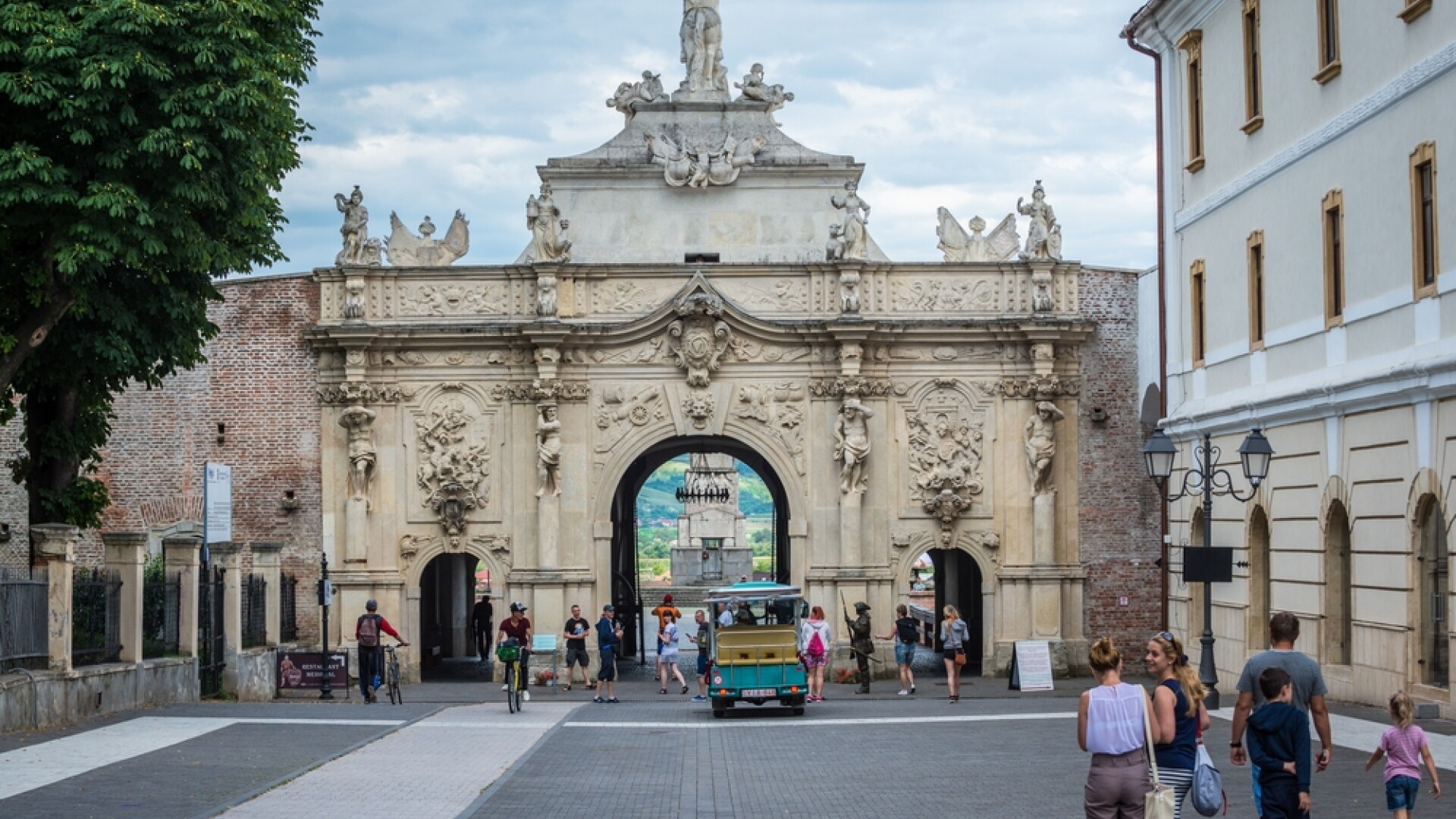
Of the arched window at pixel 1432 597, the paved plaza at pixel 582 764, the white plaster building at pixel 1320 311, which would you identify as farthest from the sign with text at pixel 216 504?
the arched window at pixel 1432 597

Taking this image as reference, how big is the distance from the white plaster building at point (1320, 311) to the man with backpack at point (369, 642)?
13538mm

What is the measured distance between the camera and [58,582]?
2416 centimetres

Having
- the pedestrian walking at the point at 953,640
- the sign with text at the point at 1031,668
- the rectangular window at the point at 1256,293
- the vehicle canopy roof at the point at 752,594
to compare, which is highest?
the rectangular window at the point at 1256,293

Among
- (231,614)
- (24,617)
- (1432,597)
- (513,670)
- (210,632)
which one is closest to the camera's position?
(1432,597)

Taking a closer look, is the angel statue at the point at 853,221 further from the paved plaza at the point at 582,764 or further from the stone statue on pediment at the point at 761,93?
the paved plaza at the point at 582,764

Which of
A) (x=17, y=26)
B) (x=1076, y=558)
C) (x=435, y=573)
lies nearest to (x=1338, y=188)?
(x=1076, y=558)

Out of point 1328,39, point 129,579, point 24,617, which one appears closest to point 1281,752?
point 1328,39

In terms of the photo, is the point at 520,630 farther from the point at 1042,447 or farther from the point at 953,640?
the point at 1042,447

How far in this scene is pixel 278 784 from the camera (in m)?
18.2

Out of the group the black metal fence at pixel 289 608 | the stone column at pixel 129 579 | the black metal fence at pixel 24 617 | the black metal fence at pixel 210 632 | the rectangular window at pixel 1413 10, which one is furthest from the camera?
the black metal fence at pixel 289 608

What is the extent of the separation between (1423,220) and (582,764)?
1177 centimetres

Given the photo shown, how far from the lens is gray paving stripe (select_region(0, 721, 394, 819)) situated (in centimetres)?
1606

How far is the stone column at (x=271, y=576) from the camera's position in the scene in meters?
34.0

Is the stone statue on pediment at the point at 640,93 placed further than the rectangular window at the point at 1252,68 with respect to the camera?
Yes
